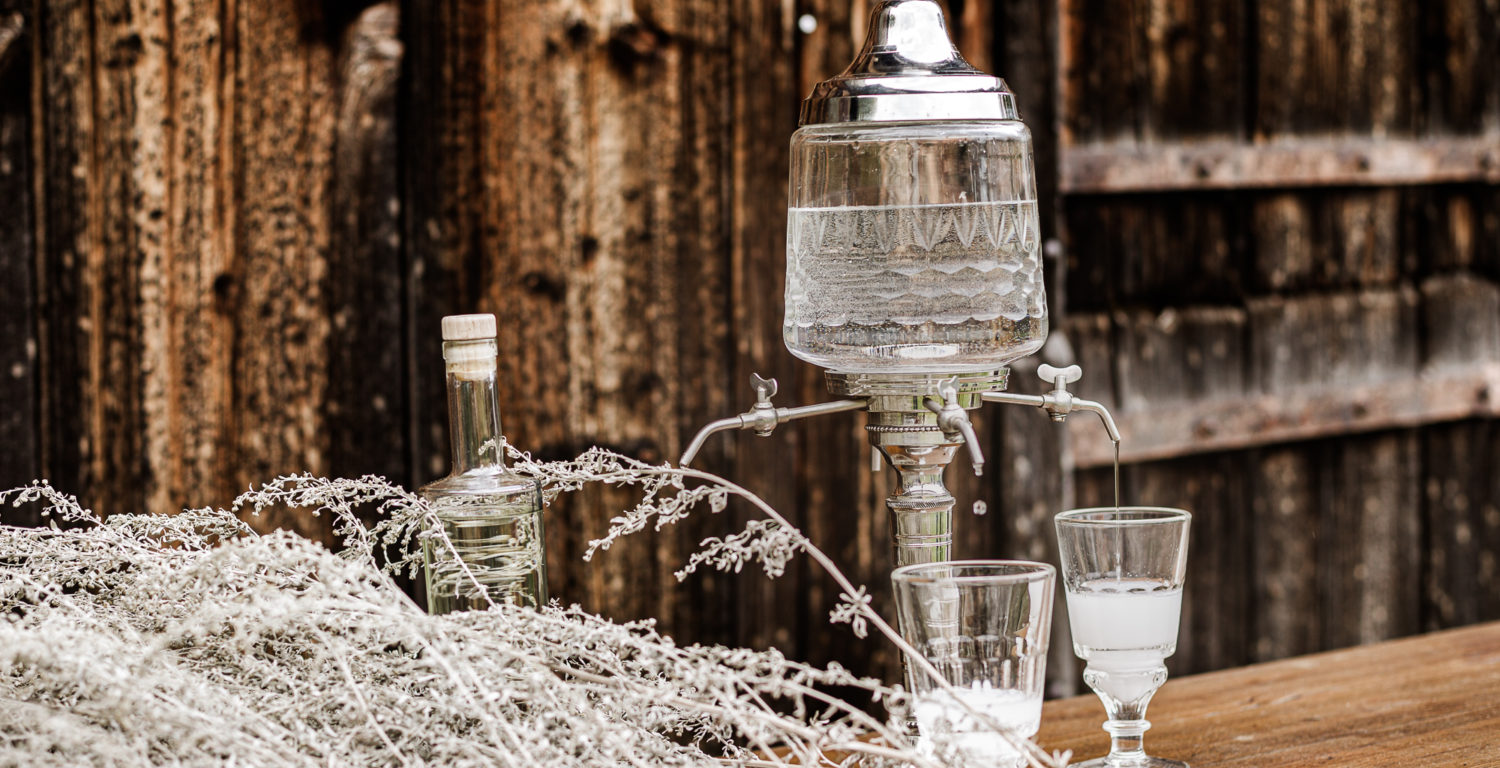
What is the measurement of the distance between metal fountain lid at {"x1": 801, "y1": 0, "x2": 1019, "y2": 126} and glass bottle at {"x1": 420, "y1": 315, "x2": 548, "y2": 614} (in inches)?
12.5

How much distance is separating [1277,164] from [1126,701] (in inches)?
62.0

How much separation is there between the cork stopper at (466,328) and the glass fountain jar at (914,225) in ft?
0.85

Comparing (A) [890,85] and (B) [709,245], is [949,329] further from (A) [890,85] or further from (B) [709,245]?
(B) [709,245]

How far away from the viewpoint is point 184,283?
58.3 inches

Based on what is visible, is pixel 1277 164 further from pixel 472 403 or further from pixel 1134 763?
pixel 472 403

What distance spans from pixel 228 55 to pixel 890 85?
0.85 m

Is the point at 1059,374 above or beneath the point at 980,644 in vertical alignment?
above

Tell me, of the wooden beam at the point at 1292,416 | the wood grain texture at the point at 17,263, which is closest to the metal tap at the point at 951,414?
the wood grain texture at the point at 17,263

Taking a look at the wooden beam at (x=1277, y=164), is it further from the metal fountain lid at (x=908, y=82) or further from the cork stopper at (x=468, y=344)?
the cork stopper at (x=468, y=344)

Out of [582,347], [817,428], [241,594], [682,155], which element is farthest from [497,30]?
[241,594]

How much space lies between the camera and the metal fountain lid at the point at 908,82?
3.32ft

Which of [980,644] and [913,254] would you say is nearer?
[980,644]

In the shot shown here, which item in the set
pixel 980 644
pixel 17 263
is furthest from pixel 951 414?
pixel 17 263

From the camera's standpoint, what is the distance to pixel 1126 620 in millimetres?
983
